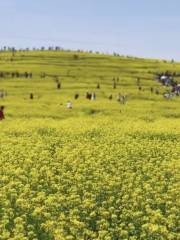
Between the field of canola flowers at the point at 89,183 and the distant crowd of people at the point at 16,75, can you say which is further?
the distant crowd of people at the point at 16,75

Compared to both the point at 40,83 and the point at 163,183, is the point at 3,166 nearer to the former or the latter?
the point at 163,183

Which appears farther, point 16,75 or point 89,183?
point 16,75

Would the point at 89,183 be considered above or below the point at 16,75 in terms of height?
above

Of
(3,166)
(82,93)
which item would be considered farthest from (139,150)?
(82,93)

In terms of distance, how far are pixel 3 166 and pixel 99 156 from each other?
157 inches

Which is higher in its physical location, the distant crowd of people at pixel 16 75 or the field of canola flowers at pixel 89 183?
the field of canola flowers at pixel 89 183

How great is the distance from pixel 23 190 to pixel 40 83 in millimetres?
74153

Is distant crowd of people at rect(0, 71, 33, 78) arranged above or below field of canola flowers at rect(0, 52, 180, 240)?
below

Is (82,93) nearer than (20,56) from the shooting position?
Yes

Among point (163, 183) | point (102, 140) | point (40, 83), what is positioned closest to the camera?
point (163, 183)

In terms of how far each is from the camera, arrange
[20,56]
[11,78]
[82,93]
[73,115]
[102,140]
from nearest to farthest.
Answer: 1. [102,140]
2. [73,115]
3. [82,93]
4. [11,78]
5. [20,56]

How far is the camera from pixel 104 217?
14.5m

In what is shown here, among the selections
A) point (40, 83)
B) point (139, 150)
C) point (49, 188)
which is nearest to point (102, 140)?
point (139, 150)

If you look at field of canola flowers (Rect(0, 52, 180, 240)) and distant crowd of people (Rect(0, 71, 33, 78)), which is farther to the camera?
distant crowd of people (Rect(0, 71, 33, 78))
